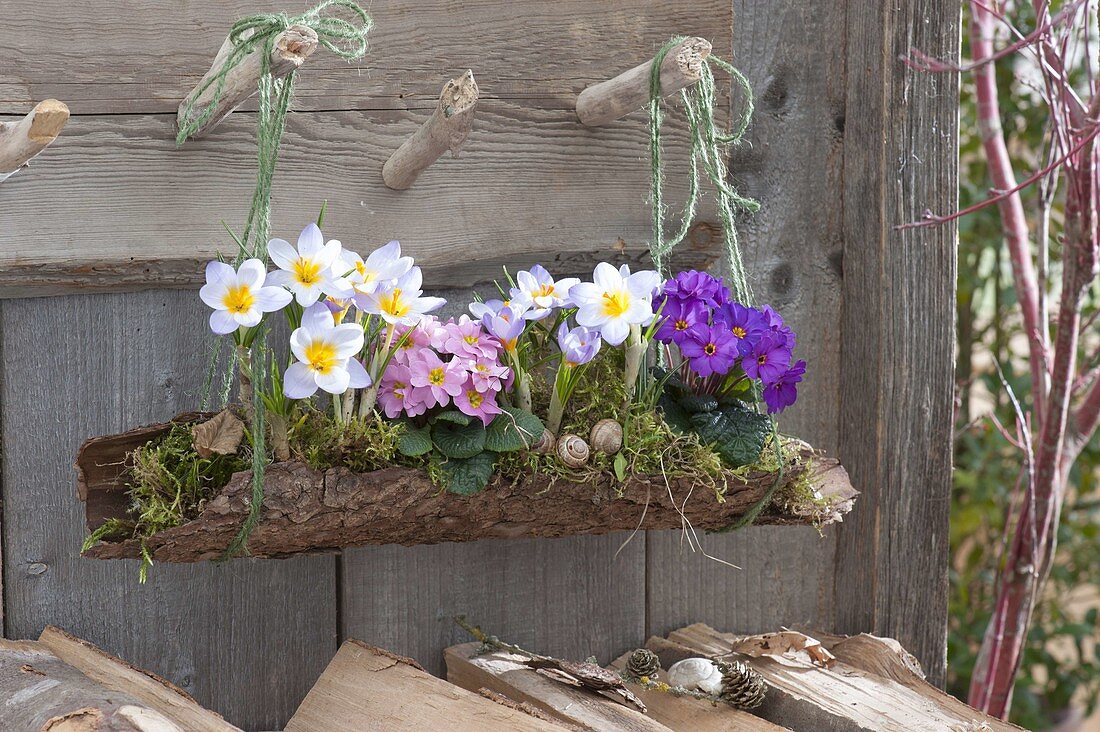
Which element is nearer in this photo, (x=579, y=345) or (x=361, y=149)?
(x=579, y=345)

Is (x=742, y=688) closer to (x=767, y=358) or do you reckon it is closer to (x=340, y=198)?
(x=767, y=358)

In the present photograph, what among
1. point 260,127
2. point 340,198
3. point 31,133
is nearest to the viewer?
point 31,133

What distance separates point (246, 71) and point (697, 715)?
784 millimetres

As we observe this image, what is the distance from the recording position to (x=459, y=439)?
3.14 feet

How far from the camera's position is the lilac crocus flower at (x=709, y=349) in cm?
99

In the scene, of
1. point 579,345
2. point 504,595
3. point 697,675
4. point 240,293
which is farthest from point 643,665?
point 240,293

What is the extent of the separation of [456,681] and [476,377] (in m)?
0.44

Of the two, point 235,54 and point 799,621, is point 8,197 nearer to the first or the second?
point 235,54

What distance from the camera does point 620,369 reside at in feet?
3.45

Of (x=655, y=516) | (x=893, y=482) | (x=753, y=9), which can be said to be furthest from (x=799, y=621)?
(x=753, y=9)

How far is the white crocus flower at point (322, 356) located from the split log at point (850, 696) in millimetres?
598

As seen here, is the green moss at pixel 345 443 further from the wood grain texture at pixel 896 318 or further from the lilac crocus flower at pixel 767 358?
the wood grain texture at pixel 896 318

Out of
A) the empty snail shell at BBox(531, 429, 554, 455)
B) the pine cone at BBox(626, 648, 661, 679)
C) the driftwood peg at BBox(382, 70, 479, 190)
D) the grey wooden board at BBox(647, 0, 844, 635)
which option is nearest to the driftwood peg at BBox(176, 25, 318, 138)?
the driftwood peg at BBox(382, 70, 479, 190)

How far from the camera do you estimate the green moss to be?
36.5 inches
